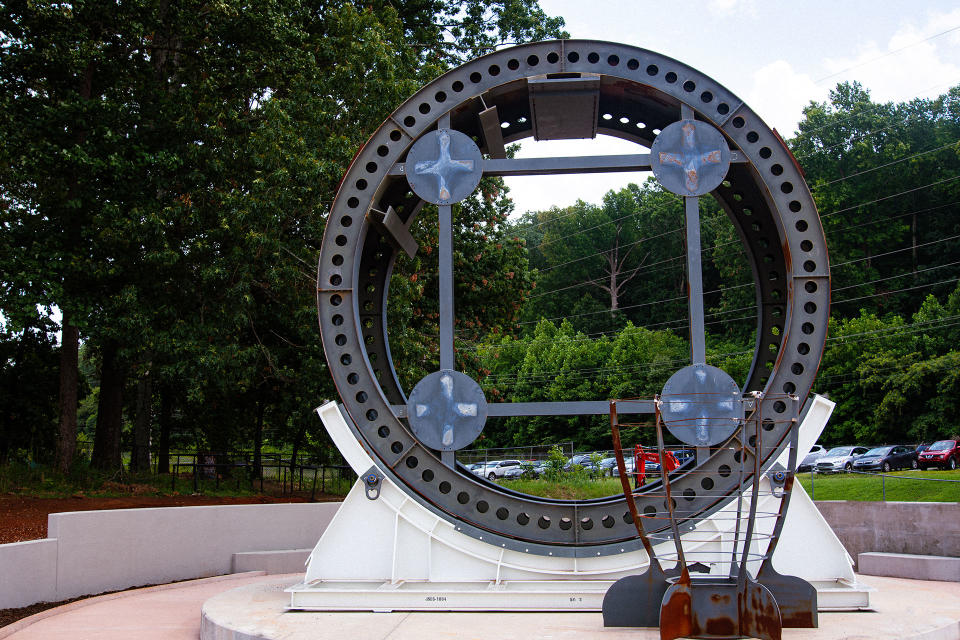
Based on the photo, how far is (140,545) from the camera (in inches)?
457

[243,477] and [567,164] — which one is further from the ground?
[567,164]

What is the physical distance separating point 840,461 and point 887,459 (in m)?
1.92

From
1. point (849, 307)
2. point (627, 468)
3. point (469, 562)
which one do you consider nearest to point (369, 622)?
point (469, 562)

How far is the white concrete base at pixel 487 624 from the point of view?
657 centimetres

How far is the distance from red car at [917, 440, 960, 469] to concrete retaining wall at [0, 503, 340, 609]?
87.0 feet

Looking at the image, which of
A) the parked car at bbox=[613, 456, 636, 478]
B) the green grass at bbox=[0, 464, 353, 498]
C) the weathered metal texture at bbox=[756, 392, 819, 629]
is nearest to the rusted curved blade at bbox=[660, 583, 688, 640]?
the weathered metal texture at bbox=[756, 392, 819, 629]

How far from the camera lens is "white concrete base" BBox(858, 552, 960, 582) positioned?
36.5ft

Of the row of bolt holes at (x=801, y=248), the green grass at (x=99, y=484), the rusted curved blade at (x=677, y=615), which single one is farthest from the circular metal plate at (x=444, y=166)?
the green grass at (x=99, y=484)

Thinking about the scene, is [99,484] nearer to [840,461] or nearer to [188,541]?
[188,541]

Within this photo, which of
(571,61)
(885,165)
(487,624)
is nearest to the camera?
(487,624)

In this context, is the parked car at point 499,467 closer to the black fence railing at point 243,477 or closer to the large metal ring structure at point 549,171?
the black fence railing at point 243,477

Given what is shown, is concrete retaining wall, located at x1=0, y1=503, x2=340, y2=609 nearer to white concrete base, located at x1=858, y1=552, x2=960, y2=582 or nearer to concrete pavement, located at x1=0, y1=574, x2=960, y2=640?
concrete pavement, located at x1=0, y1=574, x2=960, y2=640

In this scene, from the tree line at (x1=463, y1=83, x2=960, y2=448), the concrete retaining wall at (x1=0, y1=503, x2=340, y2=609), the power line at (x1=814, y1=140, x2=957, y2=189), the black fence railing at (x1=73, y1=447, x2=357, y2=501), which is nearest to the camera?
the concrete retaining wall at (x1=0, y1=503, x2=340, y2=609)

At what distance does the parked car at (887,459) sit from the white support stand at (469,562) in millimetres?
27498
